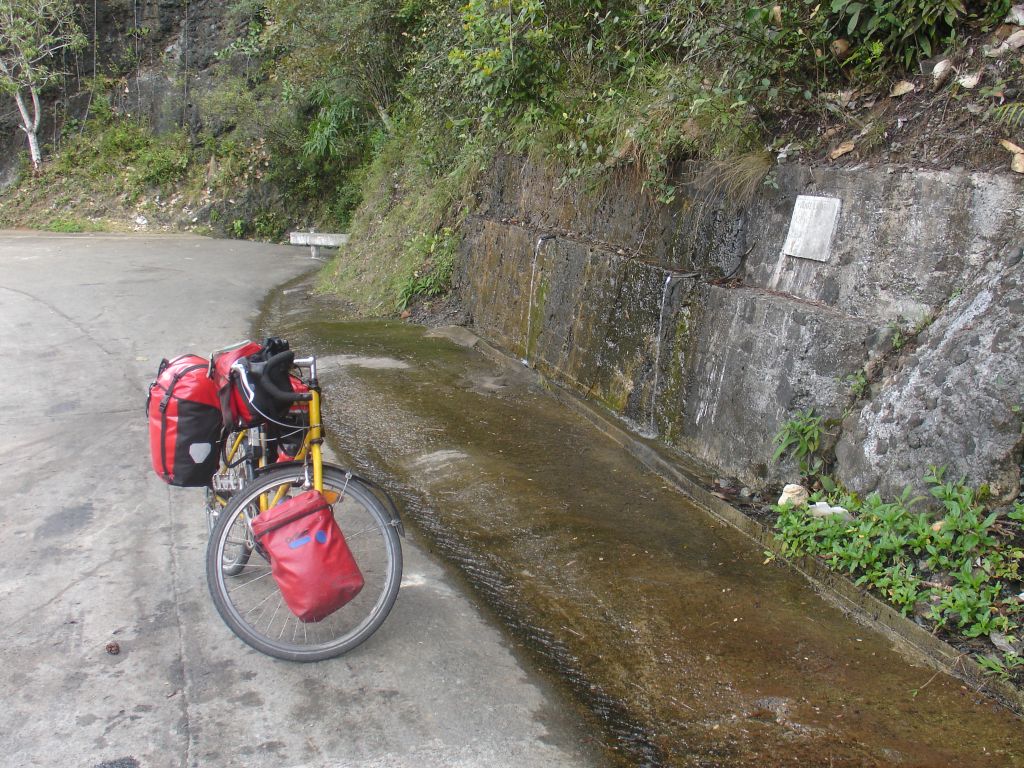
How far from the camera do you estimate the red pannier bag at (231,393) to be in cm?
353

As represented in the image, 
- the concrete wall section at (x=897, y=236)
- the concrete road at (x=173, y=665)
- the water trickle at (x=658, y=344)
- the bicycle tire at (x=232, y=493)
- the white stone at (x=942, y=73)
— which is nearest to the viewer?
the concrete road at (x=173, y=665)

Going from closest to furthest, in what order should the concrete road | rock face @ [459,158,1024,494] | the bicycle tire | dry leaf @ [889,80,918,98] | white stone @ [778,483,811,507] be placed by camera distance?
the concrete road
the bicycle tire
rock face @ [459,158,1024,494]
white stone @ [778,483,811,507]
dry leaf @ [889,80,918,98]

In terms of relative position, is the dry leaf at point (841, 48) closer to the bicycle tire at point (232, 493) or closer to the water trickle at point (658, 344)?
the water trickle at point (658, 344)

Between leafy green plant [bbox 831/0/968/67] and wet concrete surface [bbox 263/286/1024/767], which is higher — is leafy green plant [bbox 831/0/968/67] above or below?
above

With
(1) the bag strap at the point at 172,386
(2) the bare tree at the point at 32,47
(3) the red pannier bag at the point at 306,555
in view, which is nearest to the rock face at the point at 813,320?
(3) the red pannier bag at the point at 306,555

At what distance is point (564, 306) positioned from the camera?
765cm

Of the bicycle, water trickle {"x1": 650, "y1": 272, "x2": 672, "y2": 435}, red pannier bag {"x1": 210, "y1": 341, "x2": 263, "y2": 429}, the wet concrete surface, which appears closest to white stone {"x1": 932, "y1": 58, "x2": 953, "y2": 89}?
water trickle {"x1": 650, "y1": 272, "x2": 672, "y2": 435}

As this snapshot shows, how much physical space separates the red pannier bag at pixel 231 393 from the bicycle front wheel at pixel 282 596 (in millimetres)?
240

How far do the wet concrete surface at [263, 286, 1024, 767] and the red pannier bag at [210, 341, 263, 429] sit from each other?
1.45m

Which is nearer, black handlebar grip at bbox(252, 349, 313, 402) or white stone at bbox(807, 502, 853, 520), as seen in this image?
black handlebar grip at bbox(252, 349, 313, 402)

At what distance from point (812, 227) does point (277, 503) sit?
3.55 meters

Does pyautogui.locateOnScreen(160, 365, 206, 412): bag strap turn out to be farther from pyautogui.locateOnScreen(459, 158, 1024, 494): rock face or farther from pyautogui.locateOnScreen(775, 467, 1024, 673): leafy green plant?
pyautogui.locateOnScreen(459, 158, 1024, 494): rock face

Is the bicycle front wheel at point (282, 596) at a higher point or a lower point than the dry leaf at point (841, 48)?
lower

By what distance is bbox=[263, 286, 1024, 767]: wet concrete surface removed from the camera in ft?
10.4
